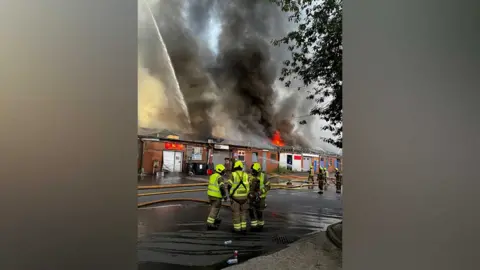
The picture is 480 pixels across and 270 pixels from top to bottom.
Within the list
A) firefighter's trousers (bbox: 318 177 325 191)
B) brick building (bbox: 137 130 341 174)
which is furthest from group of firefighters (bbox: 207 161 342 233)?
firefighter's trousers (bbox: 318 177 325 191)

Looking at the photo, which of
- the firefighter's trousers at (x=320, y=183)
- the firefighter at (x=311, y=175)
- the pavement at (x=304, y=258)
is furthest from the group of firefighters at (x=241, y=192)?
the pavement at (x=304, y=258)

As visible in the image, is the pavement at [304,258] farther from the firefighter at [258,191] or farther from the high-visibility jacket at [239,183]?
the high-visibility jacket at [239,183]

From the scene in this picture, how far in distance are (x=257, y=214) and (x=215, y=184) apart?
636 millimetres

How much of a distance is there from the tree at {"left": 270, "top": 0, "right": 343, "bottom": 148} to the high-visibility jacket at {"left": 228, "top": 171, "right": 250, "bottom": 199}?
41.5 inches

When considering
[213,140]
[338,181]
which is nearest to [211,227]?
[213,140]

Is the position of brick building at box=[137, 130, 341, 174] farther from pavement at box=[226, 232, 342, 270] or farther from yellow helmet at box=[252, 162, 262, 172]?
pavement at box=[226, 232, 342, 270]

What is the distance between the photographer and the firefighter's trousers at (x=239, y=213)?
3503mm

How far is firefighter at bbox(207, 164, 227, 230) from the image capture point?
11.8ft

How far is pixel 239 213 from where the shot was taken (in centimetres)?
361

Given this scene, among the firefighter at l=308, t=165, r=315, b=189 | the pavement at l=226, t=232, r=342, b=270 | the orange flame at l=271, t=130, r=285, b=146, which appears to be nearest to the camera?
the pavement at l=226, t=232, r=342, b=270
